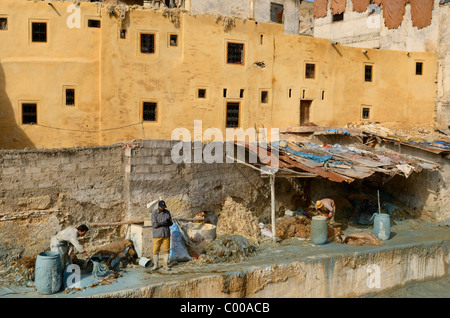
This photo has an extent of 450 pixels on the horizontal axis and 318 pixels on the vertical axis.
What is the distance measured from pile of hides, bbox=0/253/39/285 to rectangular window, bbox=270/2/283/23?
1860 centimetres

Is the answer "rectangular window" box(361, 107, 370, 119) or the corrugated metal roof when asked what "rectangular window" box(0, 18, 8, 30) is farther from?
"rectangular window" box(361, 107, 370, 119)

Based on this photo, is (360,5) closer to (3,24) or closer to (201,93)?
(201,93)

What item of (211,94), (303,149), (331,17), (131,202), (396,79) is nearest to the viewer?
(131,202)

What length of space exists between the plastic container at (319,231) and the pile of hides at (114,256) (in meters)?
5.01

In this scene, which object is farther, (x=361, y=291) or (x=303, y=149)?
(x=303, y=149)

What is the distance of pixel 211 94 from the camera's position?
20.2 m

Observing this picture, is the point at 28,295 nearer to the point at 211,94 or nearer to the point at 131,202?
the point at 131,202

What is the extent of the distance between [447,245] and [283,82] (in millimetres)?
10532

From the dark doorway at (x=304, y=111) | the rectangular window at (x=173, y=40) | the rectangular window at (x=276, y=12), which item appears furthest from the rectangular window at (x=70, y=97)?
the rectangular window at (x=276, y=12)

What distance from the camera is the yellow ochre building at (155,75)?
18.0 metres

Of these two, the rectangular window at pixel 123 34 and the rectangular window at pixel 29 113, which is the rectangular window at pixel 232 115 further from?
the rectangular window at pixel 29 113

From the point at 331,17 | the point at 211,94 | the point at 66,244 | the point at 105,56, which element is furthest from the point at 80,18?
the point at 331,17

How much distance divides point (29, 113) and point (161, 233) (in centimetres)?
1061

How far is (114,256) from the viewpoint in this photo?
10688mm
